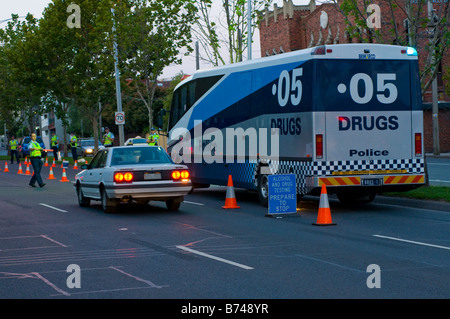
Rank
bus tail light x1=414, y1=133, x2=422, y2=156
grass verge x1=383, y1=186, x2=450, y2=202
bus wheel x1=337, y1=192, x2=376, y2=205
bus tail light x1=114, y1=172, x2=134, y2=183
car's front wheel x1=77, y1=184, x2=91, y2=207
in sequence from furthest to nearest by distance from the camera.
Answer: car's front wheel x1=77, y1=184, x2=91, y2=207, bus wheel x1=337, y1=192, x2=376, y2=205, grass verge x1=383, y1=186, x2=450, y2=202, bus tail light x1=414, y1=133, x2=422, y2=156, bus tail light x1=114, y1=172, x2=134, y2=183

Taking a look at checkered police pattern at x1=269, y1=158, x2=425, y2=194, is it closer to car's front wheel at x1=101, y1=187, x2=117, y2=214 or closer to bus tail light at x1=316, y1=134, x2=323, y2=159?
bus tail light at x1=316, y1=134, x2=323, y2=159

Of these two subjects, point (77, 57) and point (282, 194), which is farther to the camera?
point (77, 57)

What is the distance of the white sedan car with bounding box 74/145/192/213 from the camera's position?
52.1 feet

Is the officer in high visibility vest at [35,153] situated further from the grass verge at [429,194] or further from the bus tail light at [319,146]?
the bus tail light at [319,146]

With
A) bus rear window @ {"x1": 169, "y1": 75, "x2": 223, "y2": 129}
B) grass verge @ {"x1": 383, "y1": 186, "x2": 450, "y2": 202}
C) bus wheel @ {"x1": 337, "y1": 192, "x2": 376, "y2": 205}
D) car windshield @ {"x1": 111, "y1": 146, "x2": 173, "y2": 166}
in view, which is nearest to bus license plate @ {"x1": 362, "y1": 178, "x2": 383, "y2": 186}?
→ grass verge @ {"x1": 383, "y1": 186, "x2": 450, "y2": 202}

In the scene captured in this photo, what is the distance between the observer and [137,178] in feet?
52.2

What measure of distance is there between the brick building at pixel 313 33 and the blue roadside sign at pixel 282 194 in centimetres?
3186

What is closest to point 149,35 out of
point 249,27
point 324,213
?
point 249,27

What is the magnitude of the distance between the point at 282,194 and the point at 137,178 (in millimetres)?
3085

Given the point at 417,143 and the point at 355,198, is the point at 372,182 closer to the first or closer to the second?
the point at 417,143

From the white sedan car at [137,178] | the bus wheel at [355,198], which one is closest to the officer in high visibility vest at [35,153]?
the white sedan car at [137,178]

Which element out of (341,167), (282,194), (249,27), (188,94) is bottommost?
(282,194)

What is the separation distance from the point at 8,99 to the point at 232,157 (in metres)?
51.7

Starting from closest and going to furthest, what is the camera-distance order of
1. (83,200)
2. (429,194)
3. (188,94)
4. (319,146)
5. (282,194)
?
(282,194), (319,146), (429,194), (83,200), (188,94)
